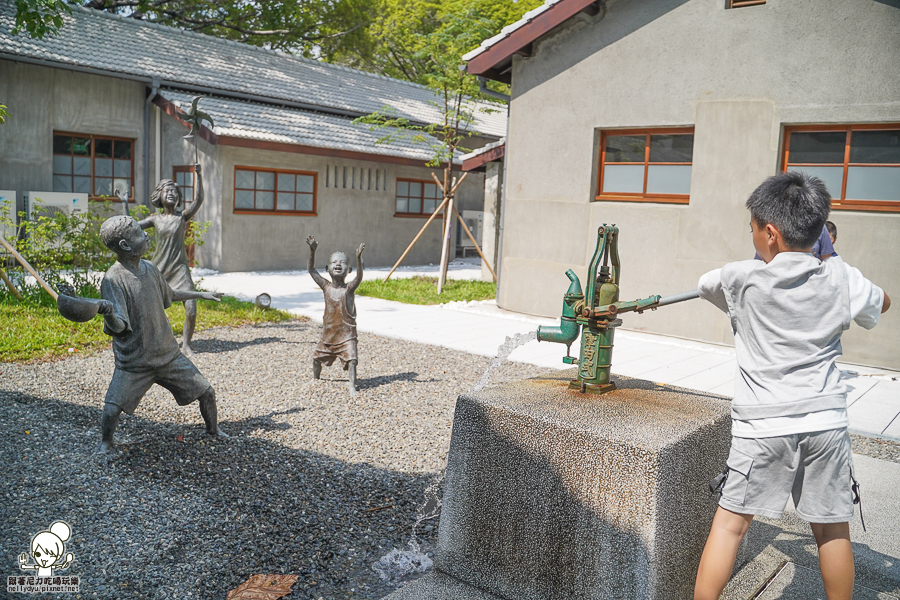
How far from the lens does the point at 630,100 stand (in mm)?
9305

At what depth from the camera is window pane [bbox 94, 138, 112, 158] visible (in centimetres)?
1530

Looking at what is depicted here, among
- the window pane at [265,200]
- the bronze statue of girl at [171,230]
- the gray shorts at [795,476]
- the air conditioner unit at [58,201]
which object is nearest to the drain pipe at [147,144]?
the air conditioner unit at [58,201]

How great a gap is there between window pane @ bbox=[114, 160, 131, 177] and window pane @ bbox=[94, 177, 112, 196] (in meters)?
0.29

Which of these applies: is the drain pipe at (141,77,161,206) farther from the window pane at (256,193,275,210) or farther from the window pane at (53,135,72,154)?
the window pane at (256,193,275,210)

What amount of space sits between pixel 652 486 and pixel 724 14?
7796 mm

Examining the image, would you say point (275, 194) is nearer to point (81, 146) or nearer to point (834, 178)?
point (81, 146)

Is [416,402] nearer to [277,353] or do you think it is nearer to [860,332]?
[277,353]

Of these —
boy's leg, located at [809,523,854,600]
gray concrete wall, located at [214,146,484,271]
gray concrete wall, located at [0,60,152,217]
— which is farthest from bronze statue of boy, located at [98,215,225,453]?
gray concrete wall, located at [0,60,152,217]

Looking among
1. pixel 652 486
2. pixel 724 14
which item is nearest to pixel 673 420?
Result: pixel 652 486

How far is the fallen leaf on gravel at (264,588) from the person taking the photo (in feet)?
9.19

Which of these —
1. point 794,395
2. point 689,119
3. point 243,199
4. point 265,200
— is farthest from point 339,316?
point 265,200

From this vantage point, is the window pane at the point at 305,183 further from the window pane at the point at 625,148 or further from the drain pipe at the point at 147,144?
the window pane at the point at 625,148

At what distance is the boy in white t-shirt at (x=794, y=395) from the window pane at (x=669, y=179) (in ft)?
23.3

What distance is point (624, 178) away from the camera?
9.64m
